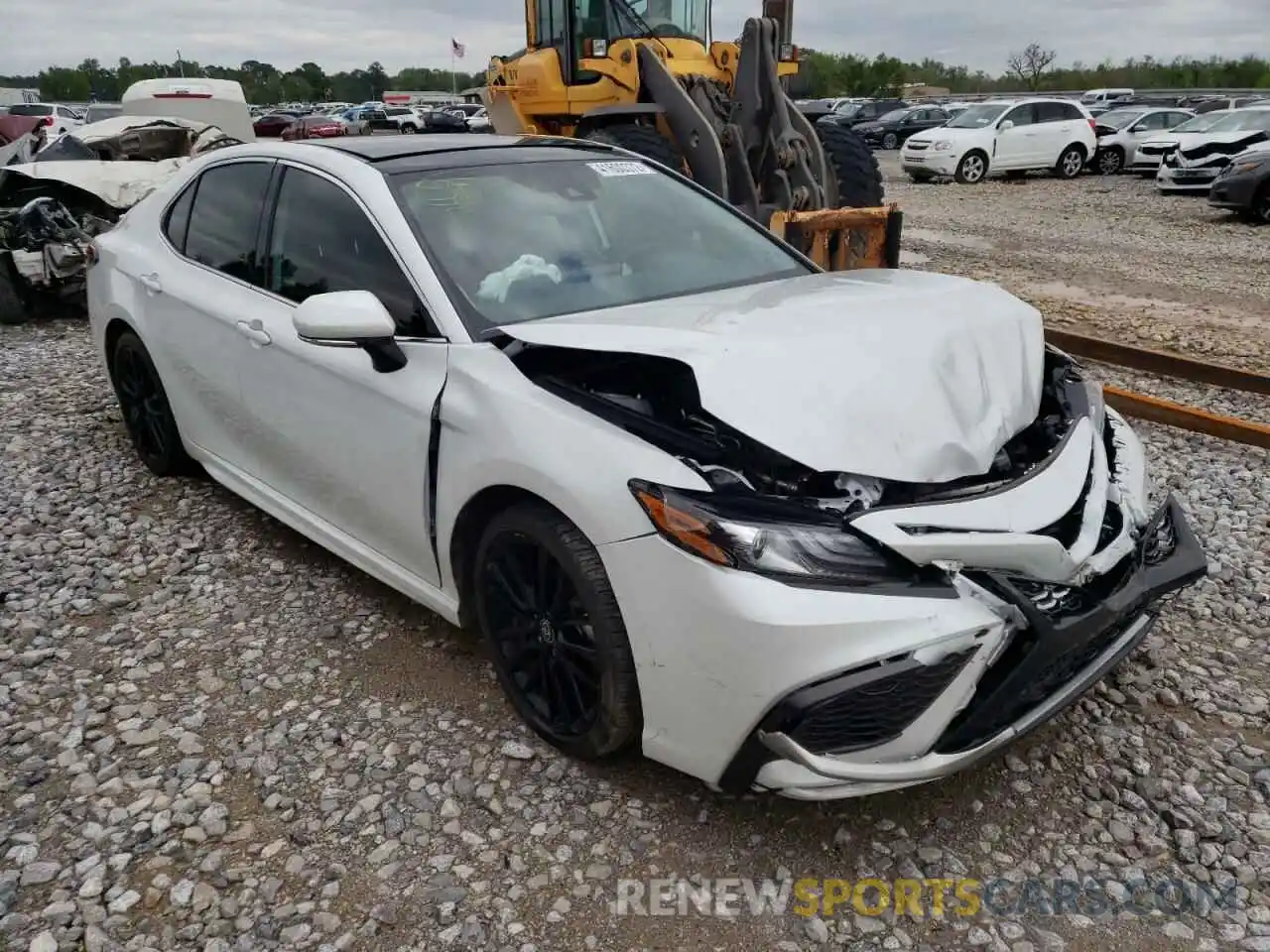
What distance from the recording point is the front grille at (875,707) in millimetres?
2098

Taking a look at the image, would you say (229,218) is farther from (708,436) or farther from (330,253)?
(708,436)

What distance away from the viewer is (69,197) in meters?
9.31

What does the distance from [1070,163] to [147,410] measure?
2021cm

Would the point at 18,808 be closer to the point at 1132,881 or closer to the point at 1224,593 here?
the point at 1132,881

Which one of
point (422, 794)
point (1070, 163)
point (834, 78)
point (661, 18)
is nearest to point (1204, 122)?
point (1070, 163)

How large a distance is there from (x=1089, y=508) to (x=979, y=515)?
0.41 meters

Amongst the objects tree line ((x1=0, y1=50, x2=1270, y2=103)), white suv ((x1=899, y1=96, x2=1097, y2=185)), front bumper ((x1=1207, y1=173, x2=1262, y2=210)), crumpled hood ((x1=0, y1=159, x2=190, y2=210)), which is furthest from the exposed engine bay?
tree line ((x1=0, y1=50, x2=1270, y2=103))

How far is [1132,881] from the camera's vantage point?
7.78 ft

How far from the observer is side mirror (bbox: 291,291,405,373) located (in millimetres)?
2787

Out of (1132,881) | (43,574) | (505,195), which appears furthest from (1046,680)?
(43,574)

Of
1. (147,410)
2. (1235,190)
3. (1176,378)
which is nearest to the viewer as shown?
(147,410)

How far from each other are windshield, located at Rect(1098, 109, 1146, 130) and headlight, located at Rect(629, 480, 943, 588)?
873 inches

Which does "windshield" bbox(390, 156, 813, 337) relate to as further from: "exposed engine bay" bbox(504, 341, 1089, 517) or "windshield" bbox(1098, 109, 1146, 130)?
"windshield" bbox(1098, 109, 1146, 130)

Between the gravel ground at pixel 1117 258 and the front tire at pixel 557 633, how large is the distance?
5847mm
